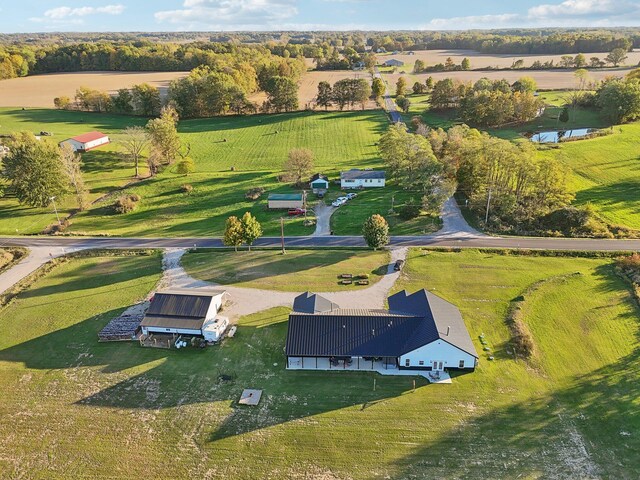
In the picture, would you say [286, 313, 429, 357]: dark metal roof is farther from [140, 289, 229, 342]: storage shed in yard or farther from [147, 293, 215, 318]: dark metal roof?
[147, 293, 215, 318]: dark metal roof

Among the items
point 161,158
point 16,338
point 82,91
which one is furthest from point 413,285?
point 82,91

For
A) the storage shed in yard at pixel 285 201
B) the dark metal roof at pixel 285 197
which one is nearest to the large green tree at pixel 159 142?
the dark metal roof at pixel 285 197

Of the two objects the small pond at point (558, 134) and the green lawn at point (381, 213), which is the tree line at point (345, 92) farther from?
the green lawn at point (381, 213)

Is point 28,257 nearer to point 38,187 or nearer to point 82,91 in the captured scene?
point 38,187

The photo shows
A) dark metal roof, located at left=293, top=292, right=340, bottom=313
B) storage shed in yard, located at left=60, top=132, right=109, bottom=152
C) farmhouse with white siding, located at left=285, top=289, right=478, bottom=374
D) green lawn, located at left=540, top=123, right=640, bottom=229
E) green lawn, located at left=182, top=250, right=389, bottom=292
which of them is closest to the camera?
farmhouse with white siding, located at left=285, top=289, right=478, bottom=374

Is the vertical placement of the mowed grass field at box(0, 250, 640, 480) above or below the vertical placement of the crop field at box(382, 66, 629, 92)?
below

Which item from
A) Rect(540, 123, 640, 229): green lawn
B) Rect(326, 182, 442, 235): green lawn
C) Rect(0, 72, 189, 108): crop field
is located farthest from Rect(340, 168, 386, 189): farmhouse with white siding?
Rect(0, 72, 189, 108): crop field
